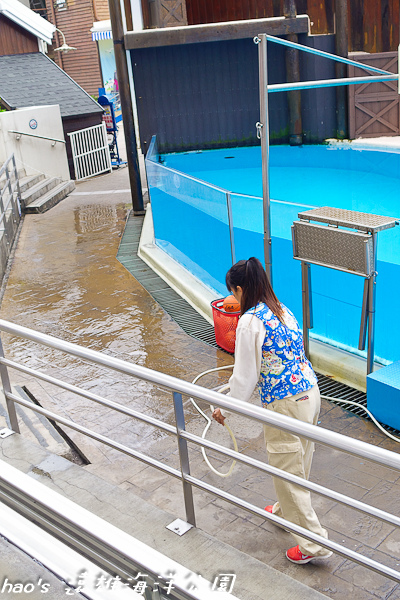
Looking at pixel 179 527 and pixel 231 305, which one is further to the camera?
pixel 231 305

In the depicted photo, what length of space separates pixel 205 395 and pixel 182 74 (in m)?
16.7

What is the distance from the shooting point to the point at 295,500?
3459 mm

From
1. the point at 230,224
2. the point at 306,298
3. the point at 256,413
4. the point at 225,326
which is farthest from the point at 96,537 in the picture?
the point at 230,224

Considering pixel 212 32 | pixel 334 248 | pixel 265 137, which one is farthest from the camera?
pixel 212 32

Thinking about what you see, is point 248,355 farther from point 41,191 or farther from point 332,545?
point 41,191

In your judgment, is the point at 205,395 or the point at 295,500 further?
the point at 295,500

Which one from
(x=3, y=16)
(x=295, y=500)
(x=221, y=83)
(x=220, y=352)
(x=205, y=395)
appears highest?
(x=3, y=16)

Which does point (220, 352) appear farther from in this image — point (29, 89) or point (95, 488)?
point (29, 89)

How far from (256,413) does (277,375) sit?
0.89 meters

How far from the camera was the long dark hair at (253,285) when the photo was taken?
134 inches

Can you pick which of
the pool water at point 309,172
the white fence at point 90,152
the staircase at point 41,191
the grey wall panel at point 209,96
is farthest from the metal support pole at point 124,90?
the white fence at point 90,152

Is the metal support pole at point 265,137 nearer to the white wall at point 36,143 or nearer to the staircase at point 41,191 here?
the staircase at point 41,191

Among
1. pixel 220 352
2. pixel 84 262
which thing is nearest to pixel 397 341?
pixel 220 352

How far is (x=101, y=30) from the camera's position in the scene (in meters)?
31.0
